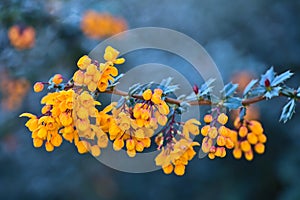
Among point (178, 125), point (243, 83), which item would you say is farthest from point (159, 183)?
point (178, 125)

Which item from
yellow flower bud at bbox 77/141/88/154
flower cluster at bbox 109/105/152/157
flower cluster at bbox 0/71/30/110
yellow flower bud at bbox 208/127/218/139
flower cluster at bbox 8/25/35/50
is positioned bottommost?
yellow flower bud at bbox 77/141/88/154

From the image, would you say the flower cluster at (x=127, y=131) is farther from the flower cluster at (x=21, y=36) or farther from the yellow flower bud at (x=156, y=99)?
the flower cluster at (x=21, y=36)

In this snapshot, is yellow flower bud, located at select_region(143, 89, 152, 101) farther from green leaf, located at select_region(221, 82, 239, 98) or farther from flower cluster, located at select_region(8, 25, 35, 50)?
flower cluster, located at select_region(8, 25, 35, 50)

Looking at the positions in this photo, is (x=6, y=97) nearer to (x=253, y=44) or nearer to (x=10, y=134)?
(x=10, y=134)

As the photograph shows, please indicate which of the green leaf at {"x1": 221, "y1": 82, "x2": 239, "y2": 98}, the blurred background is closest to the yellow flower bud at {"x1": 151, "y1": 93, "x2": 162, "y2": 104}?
the green leaf at {"x1": 221, "y1": 82, "x2": 239, "y2": 98}

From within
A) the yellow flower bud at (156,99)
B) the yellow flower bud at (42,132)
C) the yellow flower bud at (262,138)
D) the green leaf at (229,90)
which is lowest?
the yellow flower bud at (42,132)

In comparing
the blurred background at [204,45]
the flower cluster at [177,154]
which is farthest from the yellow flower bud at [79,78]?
the blurred background at [204,45]

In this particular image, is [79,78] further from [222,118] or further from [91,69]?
[222,118]

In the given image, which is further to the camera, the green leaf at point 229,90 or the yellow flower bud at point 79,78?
the green leaf at point 229,90
